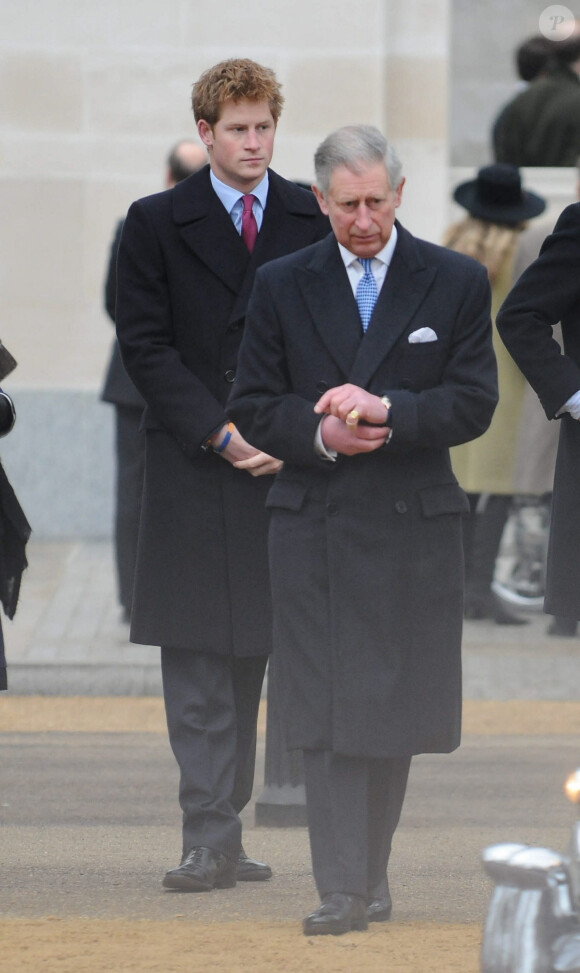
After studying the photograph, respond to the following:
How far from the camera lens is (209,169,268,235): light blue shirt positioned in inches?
221

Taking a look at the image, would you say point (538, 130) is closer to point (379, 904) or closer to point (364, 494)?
point (364, 494)

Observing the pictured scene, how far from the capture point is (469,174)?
13367 millimetres

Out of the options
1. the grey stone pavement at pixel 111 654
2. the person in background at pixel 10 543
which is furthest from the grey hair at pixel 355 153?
the grey stone pavement at pixel 111 654

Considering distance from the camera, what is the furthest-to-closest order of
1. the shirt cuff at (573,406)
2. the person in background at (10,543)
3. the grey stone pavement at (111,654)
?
the grey stone pavement at (111,654) < the person in background at (10,543) < the shirt cuff at (573,406)

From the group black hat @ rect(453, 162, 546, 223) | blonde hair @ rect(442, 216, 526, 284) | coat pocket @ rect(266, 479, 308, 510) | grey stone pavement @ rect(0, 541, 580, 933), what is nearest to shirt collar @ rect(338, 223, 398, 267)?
coat pocket @ rect(266, 479, 308, 510)

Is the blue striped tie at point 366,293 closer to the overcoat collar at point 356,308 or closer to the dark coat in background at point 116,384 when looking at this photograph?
the overcoat collar at point 356,308

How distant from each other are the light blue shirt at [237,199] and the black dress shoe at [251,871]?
165 centimetres

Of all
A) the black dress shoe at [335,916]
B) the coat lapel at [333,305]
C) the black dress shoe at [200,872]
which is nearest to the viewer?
the black dress shoe at [335,916]

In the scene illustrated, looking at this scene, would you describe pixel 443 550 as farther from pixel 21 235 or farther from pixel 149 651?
pixel 21 235

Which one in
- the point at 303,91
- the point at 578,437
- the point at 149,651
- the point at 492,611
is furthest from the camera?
the point at 303,91

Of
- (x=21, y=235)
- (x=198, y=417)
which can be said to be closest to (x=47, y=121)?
(x=21, y=235)

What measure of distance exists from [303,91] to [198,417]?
782cm

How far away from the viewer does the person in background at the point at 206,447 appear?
214 inches

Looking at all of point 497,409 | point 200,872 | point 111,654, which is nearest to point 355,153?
point 200,872
